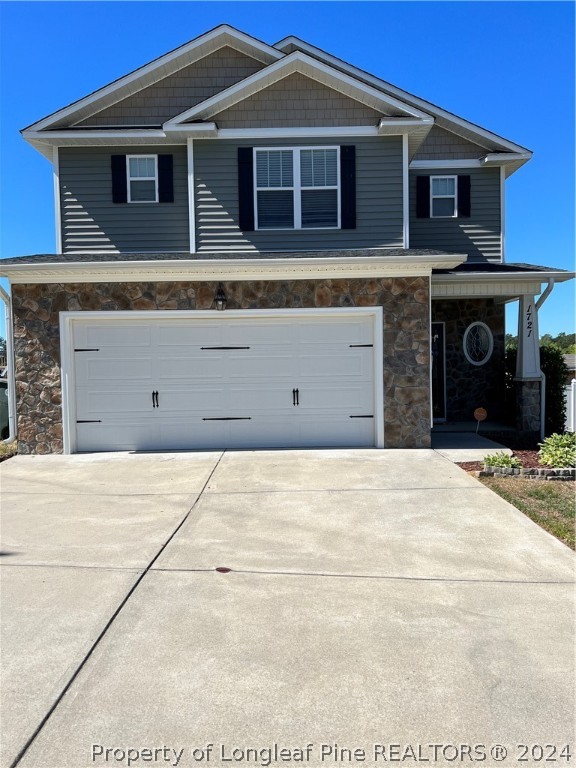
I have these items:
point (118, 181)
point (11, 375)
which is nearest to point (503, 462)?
point (11, 375)

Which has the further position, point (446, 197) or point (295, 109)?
point (446, 197)

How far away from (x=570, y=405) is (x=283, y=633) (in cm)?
1040

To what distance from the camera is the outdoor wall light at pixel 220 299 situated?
9.24 m

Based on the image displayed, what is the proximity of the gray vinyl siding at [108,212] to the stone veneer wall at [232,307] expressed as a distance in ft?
7.28

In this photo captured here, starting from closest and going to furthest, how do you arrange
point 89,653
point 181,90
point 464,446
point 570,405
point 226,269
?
point 89,653
point 226,269
point 464,446
point 181,90
point 570,405

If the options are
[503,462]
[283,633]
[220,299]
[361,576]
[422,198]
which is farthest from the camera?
[422,198]

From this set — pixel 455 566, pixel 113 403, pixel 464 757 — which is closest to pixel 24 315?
pixel 113 403

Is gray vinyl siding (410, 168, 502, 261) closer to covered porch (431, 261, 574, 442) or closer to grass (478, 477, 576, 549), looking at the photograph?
covered porch (431, 261, 574, 442)

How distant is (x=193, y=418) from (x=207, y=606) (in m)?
6.01

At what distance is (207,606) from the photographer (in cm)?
375

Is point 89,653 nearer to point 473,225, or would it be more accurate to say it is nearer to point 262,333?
point 262,333

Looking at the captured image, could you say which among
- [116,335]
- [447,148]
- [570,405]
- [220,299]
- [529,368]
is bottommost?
[570,405]

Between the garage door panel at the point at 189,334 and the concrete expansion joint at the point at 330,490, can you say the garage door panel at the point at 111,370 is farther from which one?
the concrete expansion joint at the point at 330,490

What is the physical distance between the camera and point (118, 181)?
11.1 metres
